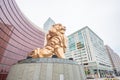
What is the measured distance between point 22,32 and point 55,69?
16.9m

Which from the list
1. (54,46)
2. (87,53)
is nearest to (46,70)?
(54,46)

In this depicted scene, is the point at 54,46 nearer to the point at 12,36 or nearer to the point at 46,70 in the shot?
the point at 46,70

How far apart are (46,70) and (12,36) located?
13572mm

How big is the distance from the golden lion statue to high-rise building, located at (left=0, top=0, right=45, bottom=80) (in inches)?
343

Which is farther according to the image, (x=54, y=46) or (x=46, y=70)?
(x=54, y=46)

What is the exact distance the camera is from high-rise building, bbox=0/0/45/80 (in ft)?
44.5

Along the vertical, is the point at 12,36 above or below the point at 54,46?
above

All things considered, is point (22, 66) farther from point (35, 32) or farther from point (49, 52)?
point (35, 32)

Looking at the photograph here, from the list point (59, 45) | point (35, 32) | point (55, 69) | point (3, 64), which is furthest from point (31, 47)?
point (55, 69)

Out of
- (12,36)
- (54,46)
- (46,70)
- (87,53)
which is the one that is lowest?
(46,70)

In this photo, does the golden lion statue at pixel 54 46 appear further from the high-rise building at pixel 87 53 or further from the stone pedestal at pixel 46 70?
the high-rise building at pixel 87 53

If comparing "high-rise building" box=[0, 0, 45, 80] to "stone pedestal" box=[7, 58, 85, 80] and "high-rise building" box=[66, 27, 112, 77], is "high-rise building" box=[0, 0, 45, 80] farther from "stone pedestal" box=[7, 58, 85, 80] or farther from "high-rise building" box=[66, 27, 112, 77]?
"high-rise building" box=[66, 27, 112, 77]

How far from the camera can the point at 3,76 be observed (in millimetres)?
14422

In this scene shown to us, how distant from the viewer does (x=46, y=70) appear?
248 inches
